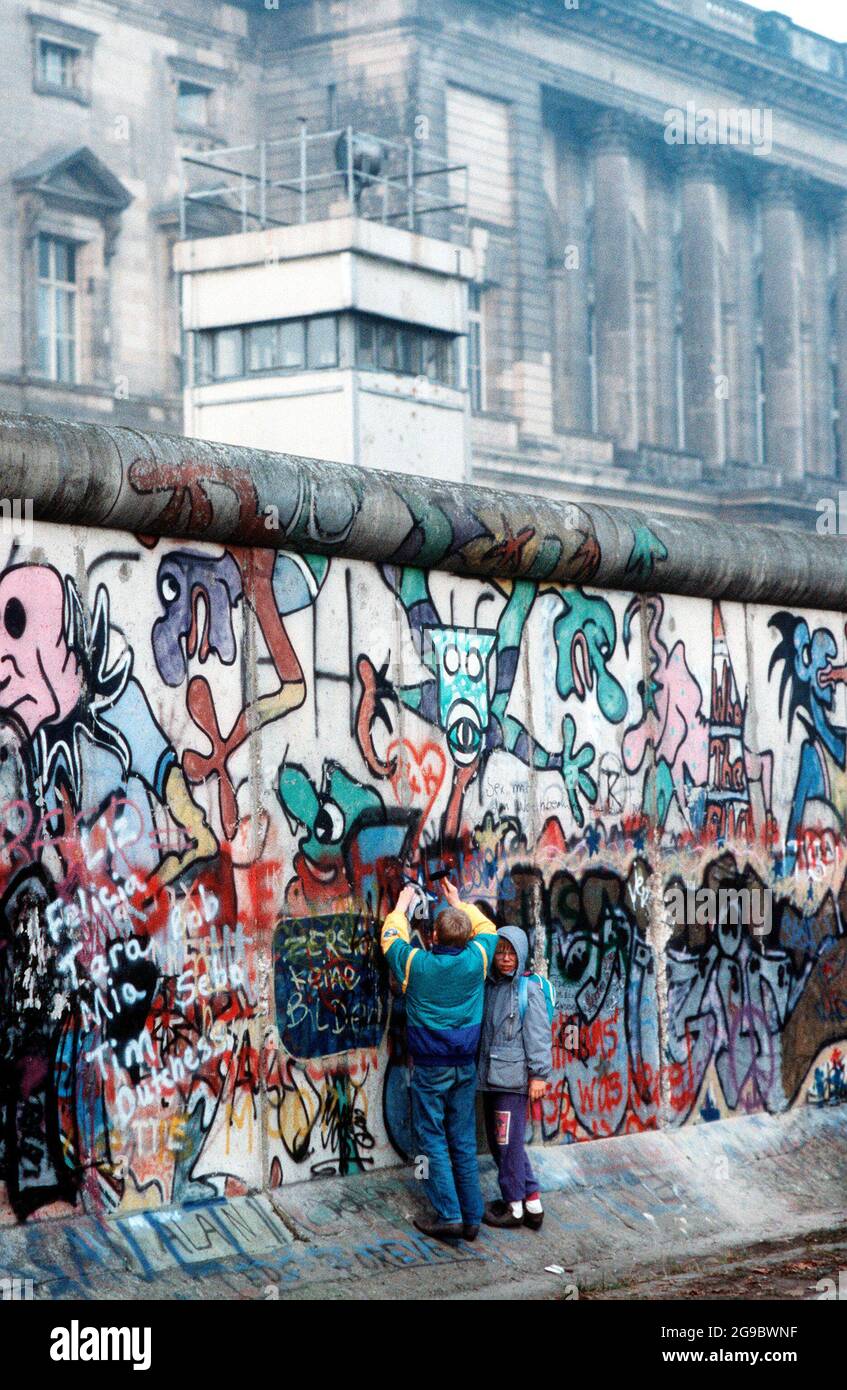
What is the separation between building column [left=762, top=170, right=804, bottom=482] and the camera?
2830 inches

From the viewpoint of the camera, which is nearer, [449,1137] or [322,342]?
[449,1137]

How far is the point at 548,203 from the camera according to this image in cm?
6288

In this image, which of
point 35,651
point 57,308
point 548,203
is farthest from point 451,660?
point 548,203

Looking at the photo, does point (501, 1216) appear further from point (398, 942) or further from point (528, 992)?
point (398, 942)

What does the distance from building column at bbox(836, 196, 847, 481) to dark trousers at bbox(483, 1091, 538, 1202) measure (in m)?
67.1

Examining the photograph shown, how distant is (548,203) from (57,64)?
17652mm

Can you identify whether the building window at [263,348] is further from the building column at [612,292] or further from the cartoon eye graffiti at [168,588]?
the cartoon eye graffiti at [168,588]

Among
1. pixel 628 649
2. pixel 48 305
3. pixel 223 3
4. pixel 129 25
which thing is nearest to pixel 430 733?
pixel 628 649

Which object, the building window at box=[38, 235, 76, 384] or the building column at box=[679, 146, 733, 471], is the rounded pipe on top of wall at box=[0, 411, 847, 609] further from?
the building column at box=[679, 146, 733, 471]

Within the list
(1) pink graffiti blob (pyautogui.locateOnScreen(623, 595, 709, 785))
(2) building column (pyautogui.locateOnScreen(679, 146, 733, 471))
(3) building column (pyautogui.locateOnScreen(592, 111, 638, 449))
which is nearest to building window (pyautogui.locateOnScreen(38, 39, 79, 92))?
(3) building column (pyautogui.locateOnScreen(592, 111, 638, 449))

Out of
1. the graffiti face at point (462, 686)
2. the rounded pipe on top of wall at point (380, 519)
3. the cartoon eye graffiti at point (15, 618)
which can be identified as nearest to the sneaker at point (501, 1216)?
the graffiti face at point (462, 686)

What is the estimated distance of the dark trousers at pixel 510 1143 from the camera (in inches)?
386

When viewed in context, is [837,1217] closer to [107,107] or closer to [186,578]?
[186,578]

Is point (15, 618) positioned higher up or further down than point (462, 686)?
higher up
